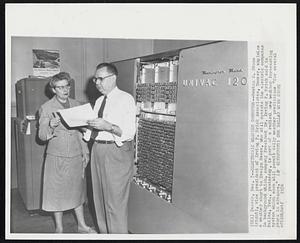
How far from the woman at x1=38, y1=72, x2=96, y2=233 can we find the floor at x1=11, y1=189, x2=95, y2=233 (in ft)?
0.79

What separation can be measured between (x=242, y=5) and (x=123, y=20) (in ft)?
2.60

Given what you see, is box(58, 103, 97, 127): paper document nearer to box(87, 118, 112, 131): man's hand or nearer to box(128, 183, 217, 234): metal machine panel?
box(87, 118, 112, 131): man's hand

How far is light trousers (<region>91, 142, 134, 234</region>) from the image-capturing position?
7.96ft

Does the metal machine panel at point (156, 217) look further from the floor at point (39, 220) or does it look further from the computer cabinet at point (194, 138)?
the floor at point (39, 220)

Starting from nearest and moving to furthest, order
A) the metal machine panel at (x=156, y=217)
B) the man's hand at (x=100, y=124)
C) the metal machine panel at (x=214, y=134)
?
the metal machine panel at (x=214, y=134) → the metal machine panel at (x=156, y=217) → the man's hand at (x=100, y=124)

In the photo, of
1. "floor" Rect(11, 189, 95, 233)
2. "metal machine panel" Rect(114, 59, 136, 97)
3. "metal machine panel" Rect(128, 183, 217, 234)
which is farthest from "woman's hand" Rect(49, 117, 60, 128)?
"floor" Rect(11, 189, 95, 233)

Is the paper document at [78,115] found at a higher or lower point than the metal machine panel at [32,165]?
higher

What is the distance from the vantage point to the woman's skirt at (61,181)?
2.63 meters

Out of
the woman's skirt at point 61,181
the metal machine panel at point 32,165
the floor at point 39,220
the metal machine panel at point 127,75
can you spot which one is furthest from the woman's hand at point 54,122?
the floor at point 39,220

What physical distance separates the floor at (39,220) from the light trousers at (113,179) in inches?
22.0

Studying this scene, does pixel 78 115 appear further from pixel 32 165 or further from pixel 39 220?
pixel 39 220

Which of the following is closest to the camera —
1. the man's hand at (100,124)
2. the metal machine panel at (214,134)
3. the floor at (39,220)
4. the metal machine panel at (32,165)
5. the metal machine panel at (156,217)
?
the metal machine panel at (214,134)

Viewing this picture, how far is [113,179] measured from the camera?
7.98 ft

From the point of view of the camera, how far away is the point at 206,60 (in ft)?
6.21
